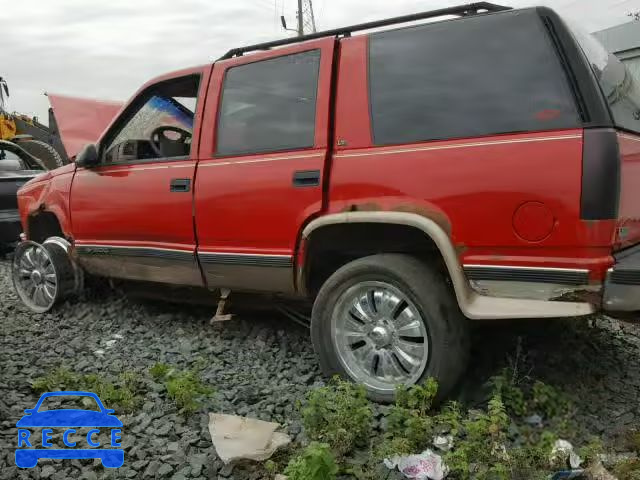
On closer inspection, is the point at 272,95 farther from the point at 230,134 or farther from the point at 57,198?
the point at 57,198

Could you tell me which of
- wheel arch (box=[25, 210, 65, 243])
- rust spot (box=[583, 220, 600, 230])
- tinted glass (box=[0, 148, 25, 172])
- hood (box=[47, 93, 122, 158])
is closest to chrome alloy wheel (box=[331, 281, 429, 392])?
rust spot (box=[583, 220, 600, 230])

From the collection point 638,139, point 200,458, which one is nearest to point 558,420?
point 638,139

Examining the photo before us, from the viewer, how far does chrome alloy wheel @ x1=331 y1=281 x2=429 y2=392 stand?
9.31ft

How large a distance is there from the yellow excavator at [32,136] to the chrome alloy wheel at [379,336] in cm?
1164

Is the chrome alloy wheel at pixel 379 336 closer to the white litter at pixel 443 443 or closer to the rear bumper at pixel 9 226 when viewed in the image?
the white litter at pixel 443 443

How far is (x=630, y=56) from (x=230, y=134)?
12.0m

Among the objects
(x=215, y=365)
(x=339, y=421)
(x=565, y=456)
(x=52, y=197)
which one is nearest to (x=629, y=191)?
(x=565, y=456)

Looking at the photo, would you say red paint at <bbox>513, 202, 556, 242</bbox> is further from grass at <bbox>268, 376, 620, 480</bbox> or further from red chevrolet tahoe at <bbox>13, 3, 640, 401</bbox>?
grass at <bbox>268, 376, 620, 480</bbox>

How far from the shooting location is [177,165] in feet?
12.3

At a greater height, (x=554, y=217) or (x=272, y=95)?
(x=272, y=95)

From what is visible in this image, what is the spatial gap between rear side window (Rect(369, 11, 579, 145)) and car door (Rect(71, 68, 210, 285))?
1385 mm

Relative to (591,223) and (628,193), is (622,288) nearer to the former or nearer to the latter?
(591,223)

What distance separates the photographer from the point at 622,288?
2.39m

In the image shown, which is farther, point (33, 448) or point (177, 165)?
point (177, 165)
